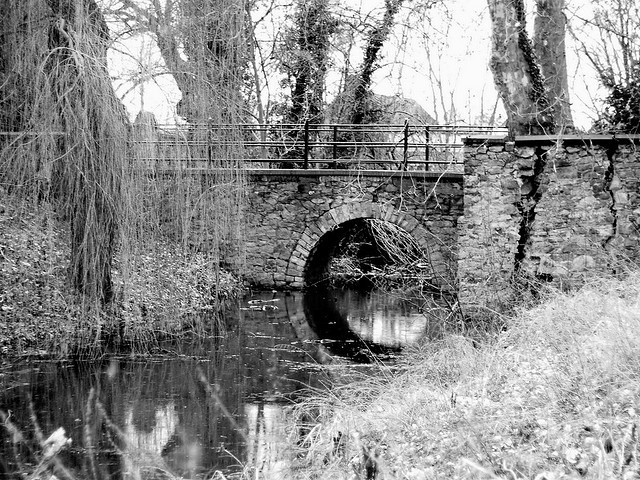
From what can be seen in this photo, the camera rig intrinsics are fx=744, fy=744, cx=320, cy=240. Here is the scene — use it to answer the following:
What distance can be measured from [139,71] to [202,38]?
1.37m

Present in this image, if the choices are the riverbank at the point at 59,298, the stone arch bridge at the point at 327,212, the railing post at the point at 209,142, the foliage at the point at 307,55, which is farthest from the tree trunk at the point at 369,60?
the riverbank at the point at 59,298

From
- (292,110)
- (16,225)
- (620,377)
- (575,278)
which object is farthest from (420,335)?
(292,110)

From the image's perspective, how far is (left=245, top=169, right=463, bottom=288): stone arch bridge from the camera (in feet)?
46.5

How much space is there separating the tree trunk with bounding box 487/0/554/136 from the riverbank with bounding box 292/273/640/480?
399cm

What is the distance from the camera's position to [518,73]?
10500 mm

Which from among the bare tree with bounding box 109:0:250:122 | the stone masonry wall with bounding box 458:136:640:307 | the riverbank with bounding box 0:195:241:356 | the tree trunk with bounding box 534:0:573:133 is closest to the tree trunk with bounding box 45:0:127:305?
the riverbank with bounding box 0:195:241:356

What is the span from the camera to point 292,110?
17.3 meters

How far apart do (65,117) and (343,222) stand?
7.36m

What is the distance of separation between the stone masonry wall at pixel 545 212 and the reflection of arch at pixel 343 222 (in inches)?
139

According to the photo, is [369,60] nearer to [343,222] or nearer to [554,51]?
[343,222]

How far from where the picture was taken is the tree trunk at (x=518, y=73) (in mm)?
10367

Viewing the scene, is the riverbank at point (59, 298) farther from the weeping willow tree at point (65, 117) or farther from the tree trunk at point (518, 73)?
the tree trunk at point (518, 73)

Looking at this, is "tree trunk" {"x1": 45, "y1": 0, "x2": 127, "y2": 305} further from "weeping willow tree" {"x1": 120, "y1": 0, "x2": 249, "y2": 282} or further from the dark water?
the dark water

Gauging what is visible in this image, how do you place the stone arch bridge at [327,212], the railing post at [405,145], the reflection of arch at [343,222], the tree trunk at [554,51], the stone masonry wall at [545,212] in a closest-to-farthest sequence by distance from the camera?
the stone masonry wall at [545,212] → the tree trunk at [554,51] → the railing post at [405,145] → the stone arch bridge at [327,212] → the reflection of arch at [343,222]
